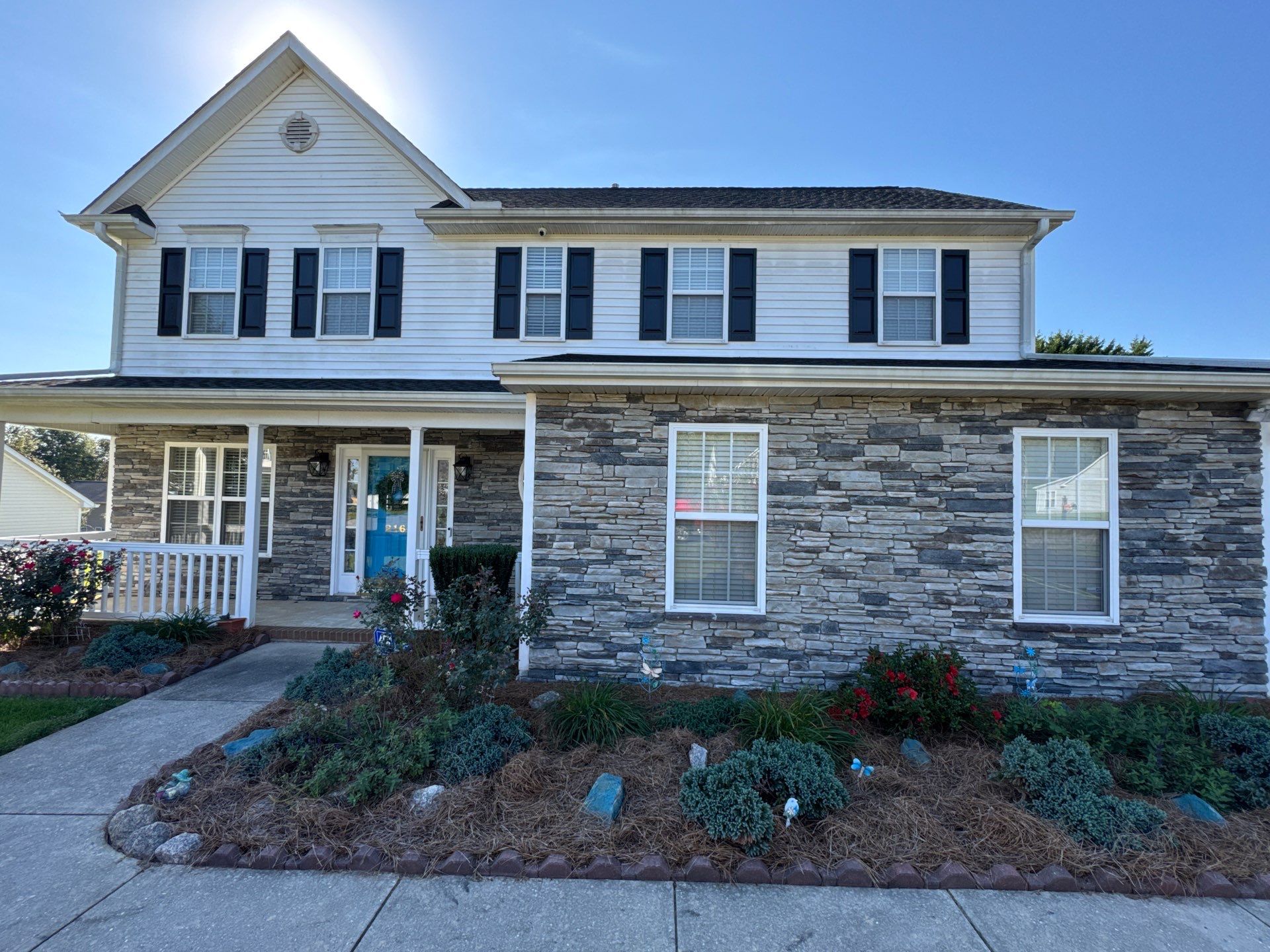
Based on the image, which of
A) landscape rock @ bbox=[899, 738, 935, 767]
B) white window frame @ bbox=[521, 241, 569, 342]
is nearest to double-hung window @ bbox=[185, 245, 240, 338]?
white window frame @ bbox=[521, 241, 569, 342]

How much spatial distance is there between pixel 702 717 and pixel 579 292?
619 cm

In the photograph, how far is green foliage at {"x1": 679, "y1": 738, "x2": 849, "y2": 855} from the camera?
3.36 metres

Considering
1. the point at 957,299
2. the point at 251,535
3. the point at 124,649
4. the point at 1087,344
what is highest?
the point at 1087,344

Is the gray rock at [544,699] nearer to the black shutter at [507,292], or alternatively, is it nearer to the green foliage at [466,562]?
the green foliage at [466,562]

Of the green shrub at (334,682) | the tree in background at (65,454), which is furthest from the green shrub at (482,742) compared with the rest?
the tree in background at (65,454)

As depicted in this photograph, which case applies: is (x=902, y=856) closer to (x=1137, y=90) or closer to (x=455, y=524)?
(x=455, y=524)

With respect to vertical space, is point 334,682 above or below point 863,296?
below

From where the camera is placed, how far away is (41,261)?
19.8 m

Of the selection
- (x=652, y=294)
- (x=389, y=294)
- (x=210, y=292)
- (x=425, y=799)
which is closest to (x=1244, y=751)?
(x=425, y=799)

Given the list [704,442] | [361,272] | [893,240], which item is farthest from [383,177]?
[893,240]

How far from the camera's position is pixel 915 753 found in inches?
174

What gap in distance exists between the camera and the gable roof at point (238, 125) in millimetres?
8867

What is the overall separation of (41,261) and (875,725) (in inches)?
1066

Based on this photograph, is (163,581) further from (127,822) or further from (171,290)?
(127,822)
